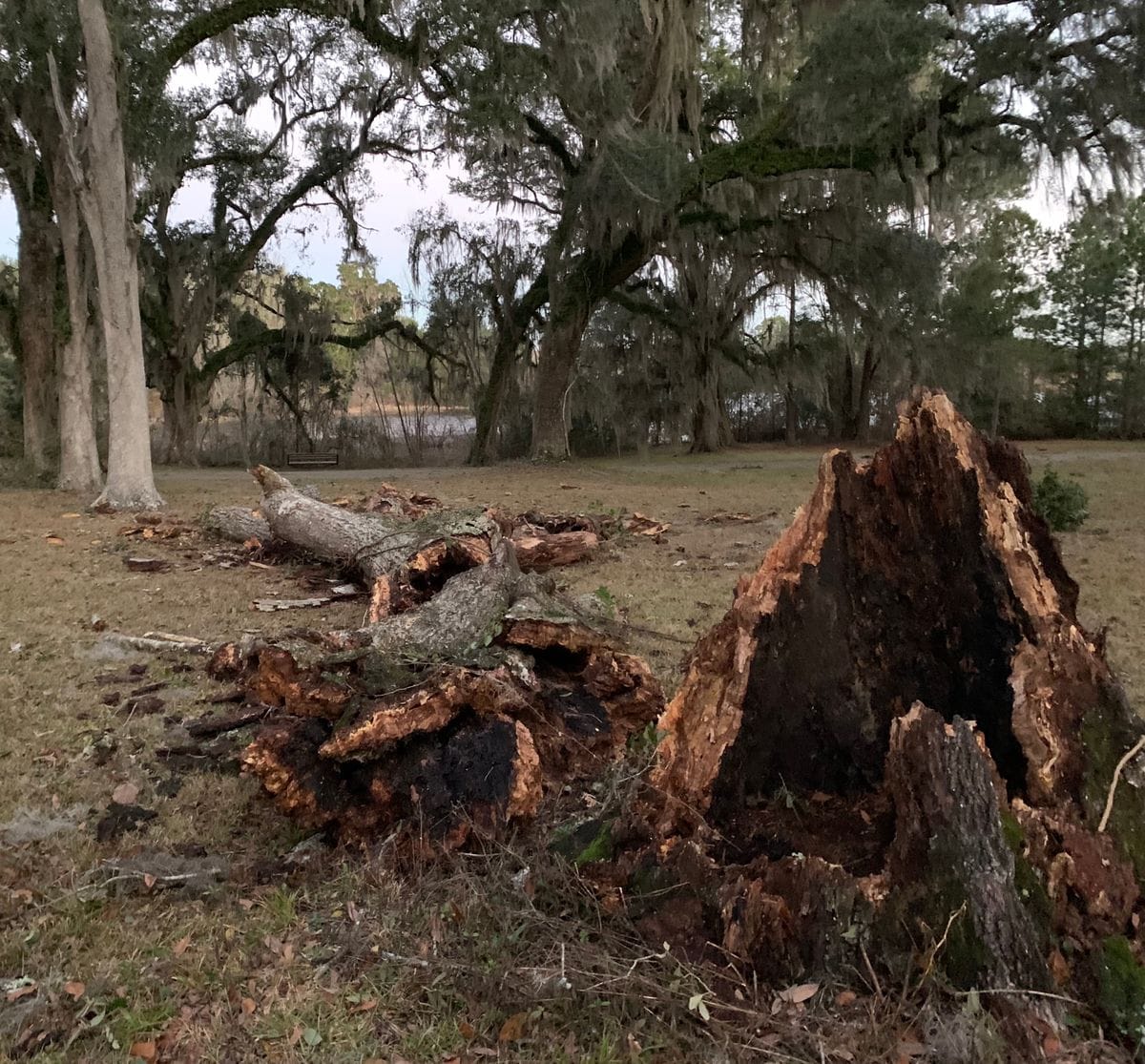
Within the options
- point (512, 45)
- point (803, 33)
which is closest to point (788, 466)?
point (803, 33)

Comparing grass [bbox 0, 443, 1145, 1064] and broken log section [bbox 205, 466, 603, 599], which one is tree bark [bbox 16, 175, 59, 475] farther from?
grass [bbox 0, 443, 1145, 1064]

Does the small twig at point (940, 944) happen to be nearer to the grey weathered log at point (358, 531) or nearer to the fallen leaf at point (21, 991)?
the fallen leaf at point (21, 991)

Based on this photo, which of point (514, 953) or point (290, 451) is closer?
point (514, 953)

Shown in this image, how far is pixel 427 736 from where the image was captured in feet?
9.73

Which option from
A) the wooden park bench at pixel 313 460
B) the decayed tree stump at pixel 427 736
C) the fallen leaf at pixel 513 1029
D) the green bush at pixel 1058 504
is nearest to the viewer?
the fallen leaf at pixel 513 1029

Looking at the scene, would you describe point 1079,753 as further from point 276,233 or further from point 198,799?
point 276,233

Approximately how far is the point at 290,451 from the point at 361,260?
24.1 ft

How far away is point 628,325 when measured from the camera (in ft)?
83.9

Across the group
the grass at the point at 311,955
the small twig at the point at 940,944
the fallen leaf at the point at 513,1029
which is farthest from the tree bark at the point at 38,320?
the small twig at the point at 940,944

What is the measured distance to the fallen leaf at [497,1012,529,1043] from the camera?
1.98 m

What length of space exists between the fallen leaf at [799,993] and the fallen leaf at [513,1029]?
23.3 inches

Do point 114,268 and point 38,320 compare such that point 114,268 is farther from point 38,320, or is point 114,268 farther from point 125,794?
point 125,794

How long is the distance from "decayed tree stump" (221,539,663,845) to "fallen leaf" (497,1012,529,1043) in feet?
2.38

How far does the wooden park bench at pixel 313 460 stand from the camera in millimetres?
26938
